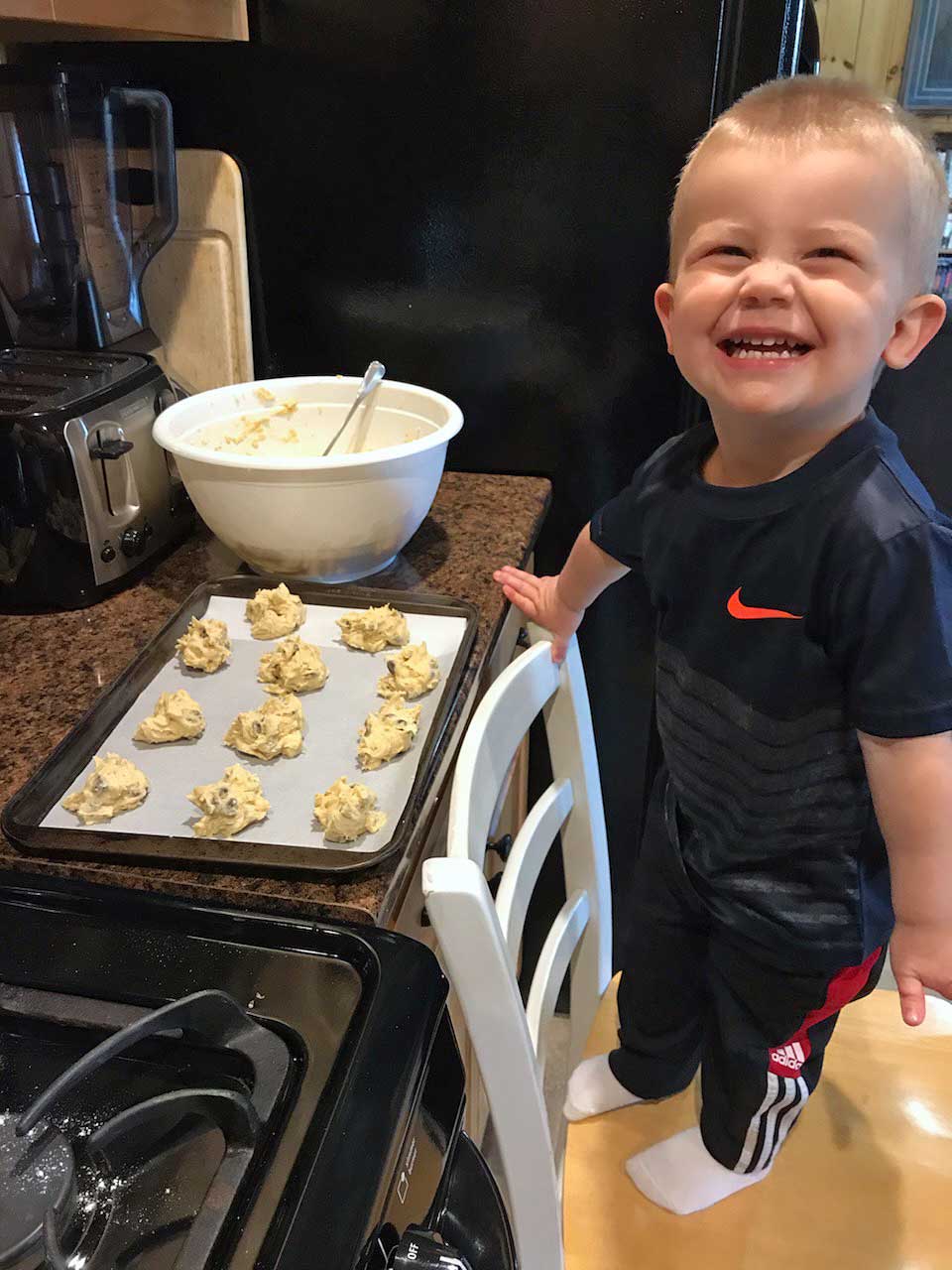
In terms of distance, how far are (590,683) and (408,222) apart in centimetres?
63

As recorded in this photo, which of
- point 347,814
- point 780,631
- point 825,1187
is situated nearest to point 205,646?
point 347,814

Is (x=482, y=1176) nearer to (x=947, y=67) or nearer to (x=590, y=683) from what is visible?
(x=590, y=683)

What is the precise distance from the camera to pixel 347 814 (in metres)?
0.70

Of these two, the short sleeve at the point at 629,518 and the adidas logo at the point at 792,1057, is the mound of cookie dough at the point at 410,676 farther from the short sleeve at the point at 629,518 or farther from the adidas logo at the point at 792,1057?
the adidas logo at the point at 792,1057

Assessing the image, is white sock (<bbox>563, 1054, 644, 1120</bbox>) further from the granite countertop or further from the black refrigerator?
the black refrigerator

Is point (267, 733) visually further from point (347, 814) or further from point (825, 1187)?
point (825, 1187)

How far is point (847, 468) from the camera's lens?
752 millimetres

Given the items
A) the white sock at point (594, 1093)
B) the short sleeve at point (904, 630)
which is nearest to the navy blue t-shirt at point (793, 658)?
the short sleeve at point (904, 630)

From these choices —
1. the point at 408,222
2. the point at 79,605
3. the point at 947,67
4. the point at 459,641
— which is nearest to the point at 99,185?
the point at 408,222

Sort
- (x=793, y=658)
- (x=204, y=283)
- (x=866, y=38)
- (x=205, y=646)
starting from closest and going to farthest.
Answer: (x=793, y=658) → (x=205, y=646) → (x=204, y=283) → (x=866, y=38)

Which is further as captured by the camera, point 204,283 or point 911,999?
point 204,283

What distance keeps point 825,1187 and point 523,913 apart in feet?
1.17

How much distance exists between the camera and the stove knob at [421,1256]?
1.47ft

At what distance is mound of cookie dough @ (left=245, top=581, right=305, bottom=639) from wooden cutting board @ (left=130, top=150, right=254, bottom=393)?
437 mm
